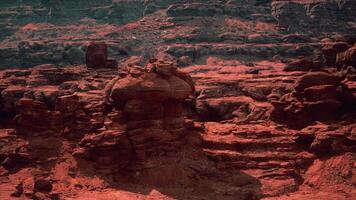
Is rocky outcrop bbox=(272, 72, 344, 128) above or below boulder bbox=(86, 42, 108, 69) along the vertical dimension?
above

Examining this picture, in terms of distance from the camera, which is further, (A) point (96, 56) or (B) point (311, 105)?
(A) point (96, 56)

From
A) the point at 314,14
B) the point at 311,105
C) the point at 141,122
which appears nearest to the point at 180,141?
the point at 141,122

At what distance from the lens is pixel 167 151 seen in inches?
1167

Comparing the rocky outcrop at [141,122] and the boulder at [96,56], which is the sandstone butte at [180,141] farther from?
the boulder at [96,56]

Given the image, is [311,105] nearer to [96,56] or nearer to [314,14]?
[96,56]

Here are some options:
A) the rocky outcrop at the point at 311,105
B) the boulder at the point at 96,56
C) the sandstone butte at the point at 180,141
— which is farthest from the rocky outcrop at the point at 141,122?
the boulder at the point at 96,56

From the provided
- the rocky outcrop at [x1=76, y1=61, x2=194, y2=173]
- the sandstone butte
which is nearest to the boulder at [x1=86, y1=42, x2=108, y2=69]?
the sandstone butte

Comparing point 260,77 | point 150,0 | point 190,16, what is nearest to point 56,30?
point 150,0

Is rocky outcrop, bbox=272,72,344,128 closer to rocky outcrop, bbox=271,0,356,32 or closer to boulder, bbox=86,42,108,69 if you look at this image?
boulder, bbox=86,42,108,69

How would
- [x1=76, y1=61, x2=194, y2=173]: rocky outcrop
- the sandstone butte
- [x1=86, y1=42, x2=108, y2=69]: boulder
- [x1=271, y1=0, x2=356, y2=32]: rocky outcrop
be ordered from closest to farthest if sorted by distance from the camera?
the sandstone butte < [x1=76, y1=61, x2=194, y2=173]: rocky outcrop < [x1=86, y1=42, x2=108, y2=69]: boulder < [x1=271, y1=0, x2=356, y2=32]: rocky outcrop

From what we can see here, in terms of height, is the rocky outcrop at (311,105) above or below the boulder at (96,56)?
above

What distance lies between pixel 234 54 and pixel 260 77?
135ft

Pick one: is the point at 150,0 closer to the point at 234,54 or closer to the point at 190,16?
the point at 190,16

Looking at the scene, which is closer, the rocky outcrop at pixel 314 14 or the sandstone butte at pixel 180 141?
the sandstone butte at pixel 180 141
